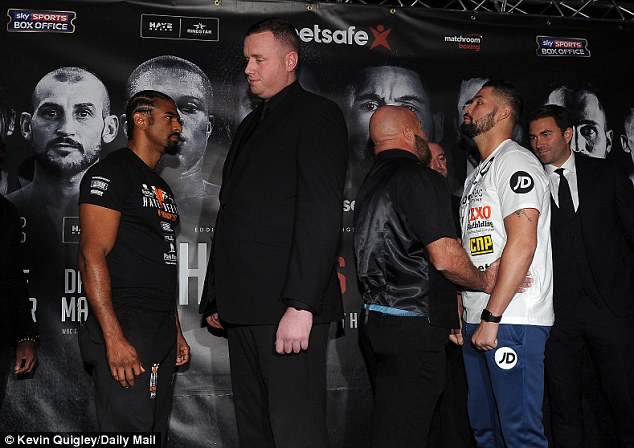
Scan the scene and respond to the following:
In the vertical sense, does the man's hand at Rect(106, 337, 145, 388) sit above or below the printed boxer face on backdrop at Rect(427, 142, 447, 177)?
below

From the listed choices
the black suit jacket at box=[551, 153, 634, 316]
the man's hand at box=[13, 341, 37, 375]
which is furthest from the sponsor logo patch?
the black suit jacket at box=[551, 153, 634, 316]

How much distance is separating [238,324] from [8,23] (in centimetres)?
246

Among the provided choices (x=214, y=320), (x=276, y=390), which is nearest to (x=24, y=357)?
(x=214, y=320)

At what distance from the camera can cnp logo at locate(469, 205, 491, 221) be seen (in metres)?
2.86

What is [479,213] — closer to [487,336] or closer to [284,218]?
[487,336]

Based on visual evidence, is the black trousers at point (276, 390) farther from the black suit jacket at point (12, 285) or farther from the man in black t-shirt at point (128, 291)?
the black suit jacket at point (12, 285)

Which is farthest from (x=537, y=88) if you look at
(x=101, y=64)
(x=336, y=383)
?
(x=101, y=64)

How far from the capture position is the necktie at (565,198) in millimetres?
3588

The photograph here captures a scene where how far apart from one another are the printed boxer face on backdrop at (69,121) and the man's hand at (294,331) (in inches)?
84.3

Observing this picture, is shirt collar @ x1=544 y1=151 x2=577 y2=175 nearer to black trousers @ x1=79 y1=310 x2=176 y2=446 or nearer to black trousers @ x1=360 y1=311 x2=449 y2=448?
black trousers @ x1=360 y1=311 x2=449 y2=448

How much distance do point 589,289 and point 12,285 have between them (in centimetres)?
279

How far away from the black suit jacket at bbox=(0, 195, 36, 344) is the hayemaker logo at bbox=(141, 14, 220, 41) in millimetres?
1260

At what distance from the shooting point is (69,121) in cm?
380

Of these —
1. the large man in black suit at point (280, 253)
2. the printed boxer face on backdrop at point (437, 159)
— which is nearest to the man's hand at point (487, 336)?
the large man in black suit at point (280, 253)
